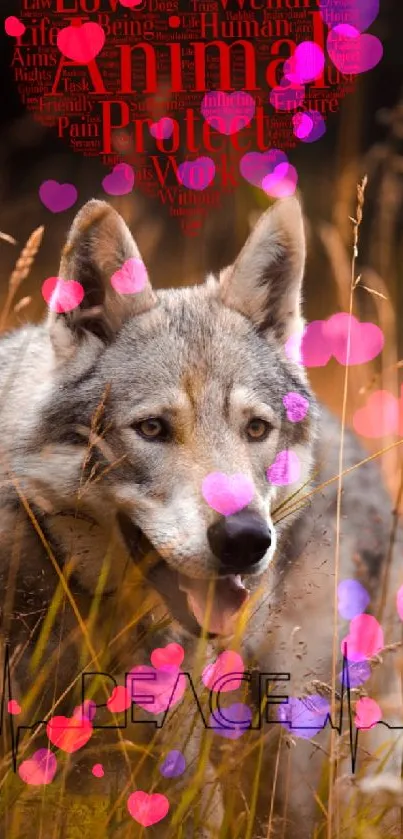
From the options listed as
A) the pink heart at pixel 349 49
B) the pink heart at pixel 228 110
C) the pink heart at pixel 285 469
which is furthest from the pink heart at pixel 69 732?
the pink heart at pixel 349 49

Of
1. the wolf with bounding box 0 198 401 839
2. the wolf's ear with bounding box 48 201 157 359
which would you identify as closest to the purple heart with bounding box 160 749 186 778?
the wolf with bounding box 0 198 401 839

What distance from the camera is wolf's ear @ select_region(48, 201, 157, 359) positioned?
292 cm

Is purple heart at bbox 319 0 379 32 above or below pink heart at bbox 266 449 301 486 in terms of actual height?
above

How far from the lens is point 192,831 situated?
2273 mm

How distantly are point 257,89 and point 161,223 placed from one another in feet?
3.89

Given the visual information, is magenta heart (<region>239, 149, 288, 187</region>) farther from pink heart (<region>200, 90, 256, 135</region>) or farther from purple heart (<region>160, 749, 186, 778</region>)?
purple heart (<region>160, 749, 186, 778</region>)

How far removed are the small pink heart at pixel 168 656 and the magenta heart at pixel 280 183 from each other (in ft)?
5.13

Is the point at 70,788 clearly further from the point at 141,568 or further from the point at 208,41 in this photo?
the point at 208,41

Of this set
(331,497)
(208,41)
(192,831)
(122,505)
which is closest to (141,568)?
(122,505)

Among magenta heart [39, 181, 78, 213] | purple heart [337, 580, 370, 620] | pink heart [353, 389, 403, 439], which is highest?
magenta heart [39, 181, 78, 213]

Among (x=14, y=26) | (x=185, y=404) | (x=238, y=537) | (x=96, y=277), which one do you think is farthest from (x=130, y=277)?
(x=14, y=26)

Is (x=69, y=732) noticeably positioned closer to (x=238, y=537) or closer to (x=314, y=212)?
(x=238, y=537)

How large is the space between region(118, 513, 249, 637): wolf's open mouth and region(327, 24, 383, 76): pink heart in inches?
83.1

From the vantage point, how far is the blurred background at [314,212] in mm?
3635
